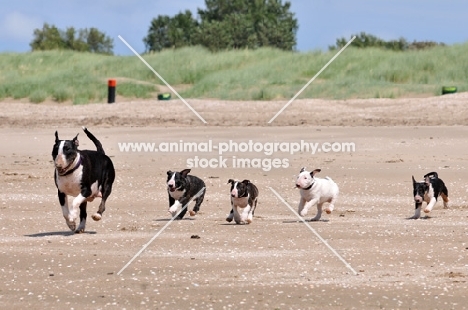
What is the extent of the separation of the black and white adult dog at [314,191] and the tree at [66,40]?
47.9 meters

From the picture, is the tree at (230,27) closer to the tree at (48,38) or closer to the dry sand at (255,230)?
the tree at (48,38)

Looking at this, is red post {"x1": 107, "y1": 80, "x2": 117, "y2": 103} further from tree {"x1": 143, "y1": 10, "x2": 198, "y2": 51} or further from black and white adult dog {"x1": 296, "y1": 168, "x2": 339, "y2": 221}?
tree {"x1": 143, "y1": 10, "x2": 198, "y2": 51}

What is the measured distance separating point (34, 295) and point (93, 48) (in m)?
70.6

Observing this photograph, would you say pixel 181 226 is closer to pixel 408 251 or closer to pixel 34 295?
pixel 408 251

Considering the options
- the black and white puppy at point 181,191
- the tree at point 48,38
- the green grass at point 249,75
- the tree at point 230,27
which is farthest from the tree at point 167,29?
the black and white puppy at point 181,191

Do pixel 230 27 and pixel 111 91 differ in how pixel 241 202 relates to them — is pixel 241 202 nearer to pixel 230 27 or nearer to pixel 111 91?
pixel 111 91

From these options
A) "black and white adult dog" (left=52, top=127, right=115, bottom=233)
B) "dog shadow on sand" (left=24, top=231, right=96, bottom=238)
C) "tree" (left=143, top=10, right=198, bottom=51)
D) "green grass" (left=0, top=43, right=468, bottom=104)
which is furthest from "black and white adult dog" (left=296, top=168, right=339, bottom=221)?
"tree" (left=143, top=10, right=198, bottom=51)

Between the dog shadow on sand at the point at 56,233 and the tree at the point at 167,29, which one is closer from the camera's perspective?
the dog shadow on sand at the point at 56,233

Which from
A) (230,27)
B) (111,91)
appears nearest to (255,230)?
(111,91)

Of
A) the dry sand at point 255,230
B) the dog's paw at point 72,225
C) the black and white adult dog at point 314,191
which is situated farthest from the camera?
the black and white adult dog at point 314,191

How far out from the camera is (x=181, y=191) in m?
18.1

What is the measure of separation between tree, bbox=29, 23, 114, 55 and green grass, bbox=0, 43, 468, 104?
65.3 ft

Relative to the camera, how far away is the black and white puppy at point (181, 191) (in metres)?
17.8

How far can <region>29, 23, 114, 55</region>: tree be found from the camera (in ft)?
224
